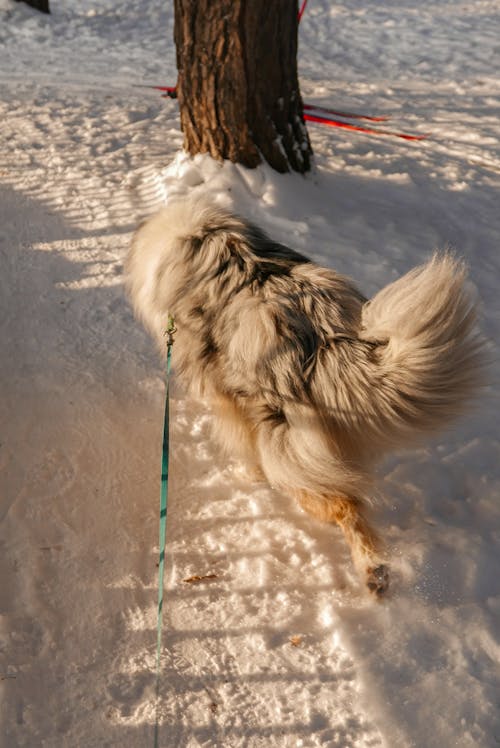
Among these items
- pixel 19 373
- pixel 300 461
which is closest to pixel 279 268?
pixel 300 461

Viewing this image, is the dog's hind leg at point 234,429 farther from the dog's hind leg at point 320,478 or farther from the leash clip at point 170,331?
the leash clip at point 170,331

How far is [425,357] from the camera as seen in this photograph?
212 cm

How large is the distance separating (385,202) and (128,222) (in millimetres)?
1870

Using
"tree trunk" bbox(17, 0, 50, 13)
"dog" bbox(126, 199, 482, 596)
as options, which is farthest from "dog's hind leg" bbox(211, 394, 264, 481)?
"tree trunk" bbox(17, 0, 50, 13)

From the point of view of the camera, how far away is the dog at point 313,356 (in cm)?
215

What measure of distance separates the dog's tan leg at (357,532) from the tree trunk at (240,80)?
9.55 feet

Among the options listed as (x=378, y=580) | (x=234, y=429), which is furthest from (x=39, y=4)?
(x=378, y=580)

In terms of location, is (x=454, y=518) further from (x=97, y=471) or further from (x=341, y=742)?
(x=97, y=471)

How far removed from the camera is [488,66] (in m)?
8.47

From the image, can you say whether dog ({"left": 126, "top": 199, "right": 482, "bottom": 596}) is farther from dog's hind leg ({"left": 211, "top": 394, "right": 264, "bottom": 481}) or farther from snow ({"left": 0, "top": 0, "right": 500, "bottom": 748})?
snow ({"left": 0, "top": 0, "right": 500, "bottom": 748})

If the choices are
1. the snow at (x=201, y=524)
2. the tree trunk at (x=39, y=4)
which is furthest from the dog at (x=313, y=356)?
the tree trunk at (x=39, y=4)

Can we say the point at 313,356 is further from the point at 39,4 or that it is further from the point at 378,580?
the point at 39,4

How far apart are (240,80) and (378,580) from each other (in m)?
3.37

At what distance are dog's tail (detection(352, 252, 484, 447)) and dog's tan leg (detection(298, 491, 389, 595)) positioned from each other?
43 cm
